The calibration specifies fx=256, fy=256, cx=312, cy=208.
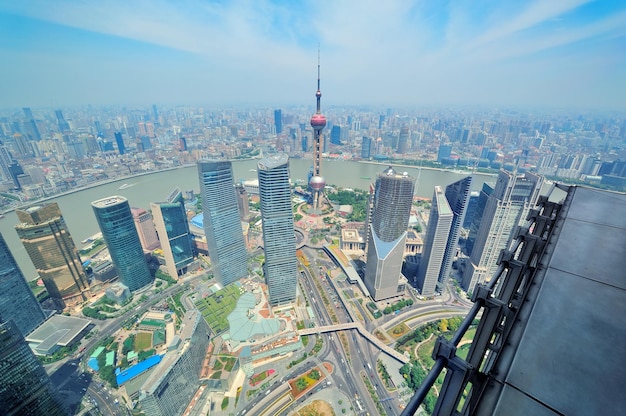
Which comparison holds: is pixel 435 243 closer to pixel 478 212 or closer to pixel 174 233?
pixel 478 212

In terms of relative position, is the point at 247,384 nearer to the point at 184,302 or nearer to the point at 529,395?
the point at 184,302

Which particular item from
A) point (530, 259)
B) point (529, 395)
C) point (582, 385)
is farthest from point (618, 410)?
point (530, 259)

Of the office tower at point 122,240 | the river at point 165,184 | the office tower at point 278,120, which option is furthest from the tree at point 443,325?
the office tower at point 278,120

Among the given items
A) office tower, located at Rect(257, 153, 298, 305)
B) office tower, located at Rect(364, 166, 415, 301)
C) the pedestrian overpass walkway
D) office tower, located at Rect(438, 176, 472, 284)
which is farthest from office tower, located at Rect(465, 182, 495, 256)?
office tower, located at Rect(257, 153, 298, 305)

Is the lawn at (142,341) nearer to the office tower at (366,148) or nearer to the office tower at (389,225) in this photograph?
the office tower at (389,225)

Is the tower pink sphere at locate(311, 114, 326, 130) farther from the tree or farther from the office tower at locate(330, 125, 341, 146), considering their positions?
the office tower at locate(330, 125, 341, 146)

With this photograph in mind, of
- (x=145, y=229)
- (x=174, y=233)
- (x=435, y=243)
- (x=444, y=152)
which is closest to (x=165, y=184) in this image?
(x=145, y=229)
